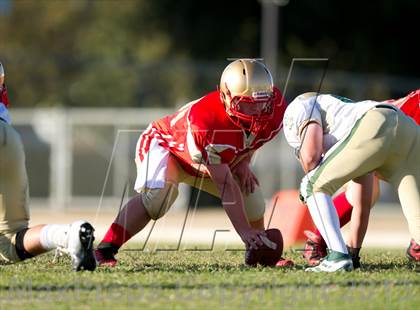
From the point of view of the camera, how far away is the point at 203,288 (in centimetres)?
582

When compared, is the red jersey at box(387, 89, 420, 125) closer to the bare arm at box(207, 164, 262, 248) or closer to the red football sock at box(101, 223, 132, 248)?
the bare arm at box(207, 164, 262, 248)

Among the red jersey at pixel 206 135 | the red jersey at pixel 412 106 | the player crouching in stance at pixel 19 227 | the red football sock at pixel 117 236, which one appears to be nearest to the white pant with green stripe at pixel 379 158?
the red jersey at pixel 206 135

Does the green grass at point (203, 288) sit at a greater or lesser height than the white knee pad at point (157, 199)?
lesser

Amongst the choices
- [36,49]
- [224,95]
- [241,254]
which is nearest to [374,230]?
[241,254]

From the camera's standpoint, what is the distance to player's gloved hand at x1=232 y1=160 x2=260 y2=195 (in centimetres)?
750

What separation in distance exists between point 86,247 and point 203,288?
2.63ft

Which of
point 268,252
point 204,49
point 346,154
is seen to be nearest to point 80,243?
point 268,252

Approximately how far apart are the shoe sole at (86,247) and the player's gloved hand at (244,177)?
173cm

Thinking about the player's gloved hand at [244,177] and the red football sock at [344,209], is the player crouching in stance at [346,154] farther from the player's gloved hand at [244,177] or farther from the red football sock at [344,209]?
the red football sock at [344,209]

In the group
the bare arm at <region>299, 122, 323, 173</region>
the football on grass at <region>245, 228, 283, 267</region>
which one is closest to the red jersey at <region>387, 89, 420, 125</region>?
the bare arm at <region>299, 122, 323, 173</region>

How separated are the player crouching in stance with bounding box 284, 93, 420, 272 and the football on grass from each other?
0.39 m

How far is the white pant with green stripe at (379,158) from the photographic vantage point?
20.8 ft

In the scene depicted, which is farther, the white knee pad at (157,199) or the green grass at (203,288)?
the white knee pad at (157,199)

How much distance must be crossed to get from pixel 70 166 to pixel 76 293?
17.2 metres
